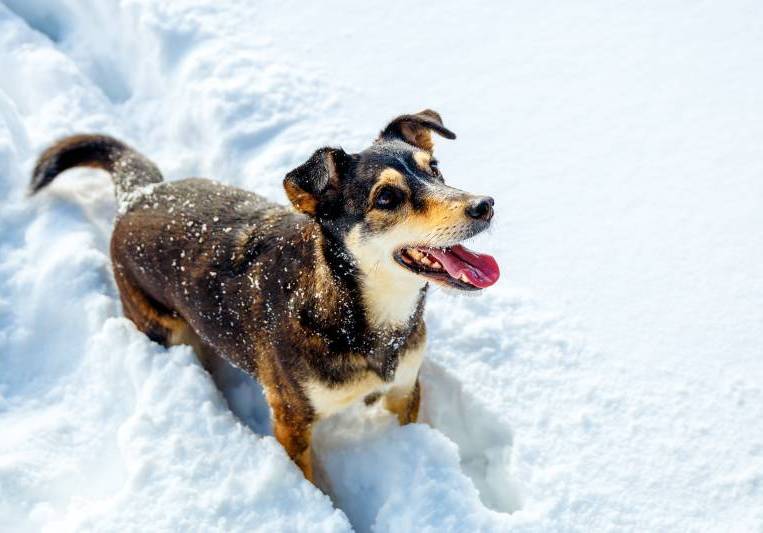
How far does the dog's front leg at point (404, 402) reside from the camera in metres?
3.79

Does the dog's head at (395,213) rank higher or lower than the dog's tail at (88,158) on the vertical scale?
higher

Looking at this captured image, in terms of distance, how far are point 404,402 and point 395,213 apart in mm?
1252

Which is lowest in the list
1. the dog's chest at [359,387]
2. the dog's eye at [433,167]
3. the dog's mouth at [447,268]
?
the dog's chest at [359,387]

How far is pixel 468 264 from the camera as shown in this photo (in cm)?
319

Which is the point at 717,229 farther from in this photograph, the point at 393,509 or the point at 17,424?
the point at 17,424

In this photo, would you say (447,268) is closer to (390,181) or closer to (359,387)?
(390,181)

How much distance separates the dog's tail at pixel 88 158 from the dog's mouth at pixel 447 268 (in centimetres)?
233

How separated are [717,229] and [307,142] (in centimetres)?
303

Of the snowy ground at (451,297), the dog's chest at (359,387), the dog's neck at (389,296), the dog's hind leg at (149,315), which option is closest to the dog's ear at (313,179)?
the dog's neck at (389,296)

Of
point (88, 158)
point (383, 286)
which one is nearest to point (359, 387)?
point (383, 286)

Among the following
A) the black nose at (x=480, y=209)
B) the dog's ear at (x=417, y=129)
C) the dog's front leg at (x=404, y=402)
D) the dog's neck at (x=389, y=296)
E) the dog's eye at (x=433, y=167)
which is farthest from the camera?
the dog's front leg at (x=404, y=402)

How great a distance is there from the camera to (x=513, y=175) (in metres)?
5.06

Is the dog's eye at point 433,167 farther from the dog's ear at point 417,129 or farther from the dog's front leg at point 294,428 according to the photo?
the dog's front leg at point 294,428

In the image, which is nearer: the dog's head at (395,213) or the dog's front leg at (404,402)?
the dog's head at (395,213)
